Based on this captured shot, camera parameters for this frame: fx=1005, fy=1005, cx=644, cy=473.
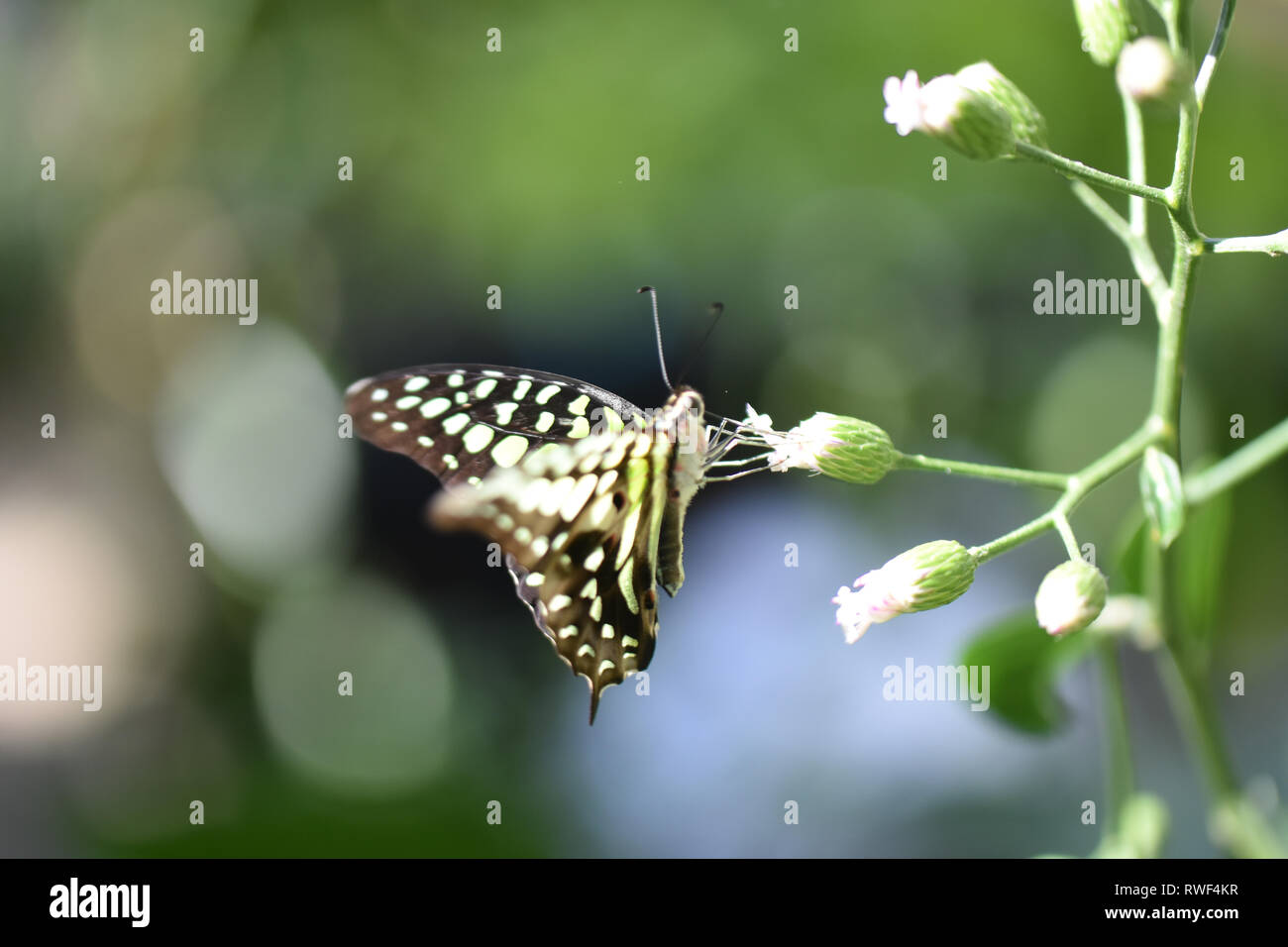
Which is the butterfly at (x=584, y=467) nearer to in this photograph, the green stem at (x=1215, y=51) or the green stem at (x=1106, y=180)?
the green stem at (x=1106, y=180)

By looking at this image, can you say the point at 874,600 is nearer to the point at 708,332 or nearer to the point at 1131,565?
the point at 1131,565

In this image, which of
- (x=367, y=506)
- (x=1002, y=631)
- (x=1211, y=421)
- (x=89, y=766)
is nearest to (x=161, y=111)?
(x=367, y=506)

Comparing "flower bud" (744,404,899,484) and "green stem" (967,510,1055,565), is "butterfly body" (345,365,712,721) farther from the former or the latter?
"green stem" (967,510,1055,565)

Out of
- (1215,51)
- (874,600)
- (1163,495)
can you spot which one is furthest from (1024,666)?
(1215,51)

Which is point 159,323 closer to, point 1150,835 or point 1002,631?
point 1002,631

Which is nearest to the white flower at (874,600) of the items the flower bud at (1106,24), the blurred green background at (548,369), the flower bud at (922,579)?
the flower bud at (922,579)
